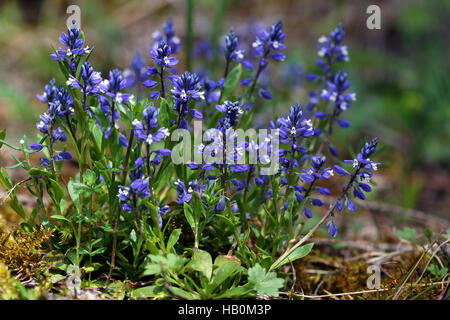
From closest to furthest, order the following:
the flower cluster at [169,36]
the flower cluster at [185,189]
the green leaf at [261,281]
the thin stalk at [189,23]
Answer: the green leaf at [261,281] → the flower cluster at [185,189] → the flower cluster at [169,36] → the thin stalk at [189,23]

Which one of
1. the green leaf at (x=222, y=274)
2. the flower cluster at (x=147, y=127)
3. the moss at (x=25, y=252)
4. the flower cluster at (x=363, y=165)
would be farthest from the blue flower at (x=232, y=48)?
the moss at (x=25, y=252)

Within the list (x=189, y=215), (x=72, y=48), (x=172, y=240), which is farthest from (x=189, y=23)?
(x=172, y=240)

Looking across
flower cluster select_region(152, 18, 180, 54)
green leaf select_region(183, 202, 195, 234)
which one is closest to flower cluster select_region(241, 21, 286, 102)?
flower cluster select_region(152, 18, 180, 54)

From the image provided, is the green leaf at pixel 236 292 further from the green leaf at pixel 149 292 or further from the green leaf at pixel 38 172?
the green leaf at pixel 38 172

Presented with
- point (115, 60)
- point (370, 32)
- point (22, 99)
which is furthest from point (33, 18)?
point (370, 32)

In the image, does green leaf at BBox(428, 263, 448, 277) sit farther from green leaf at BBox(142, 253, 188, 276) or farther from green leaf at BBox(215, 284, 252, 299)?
green leaf at BBox(142, 253, 188, 276)

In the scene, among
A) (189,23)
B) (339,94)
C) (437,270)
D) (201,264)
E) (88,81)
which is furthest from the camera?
(189,23)

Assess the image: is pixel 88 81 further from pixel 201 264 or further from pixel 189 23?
pixel 189 23

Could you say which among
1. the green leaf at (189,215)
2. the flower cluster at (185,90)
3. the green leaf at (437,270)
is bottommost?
the green leaf at (437,270)
